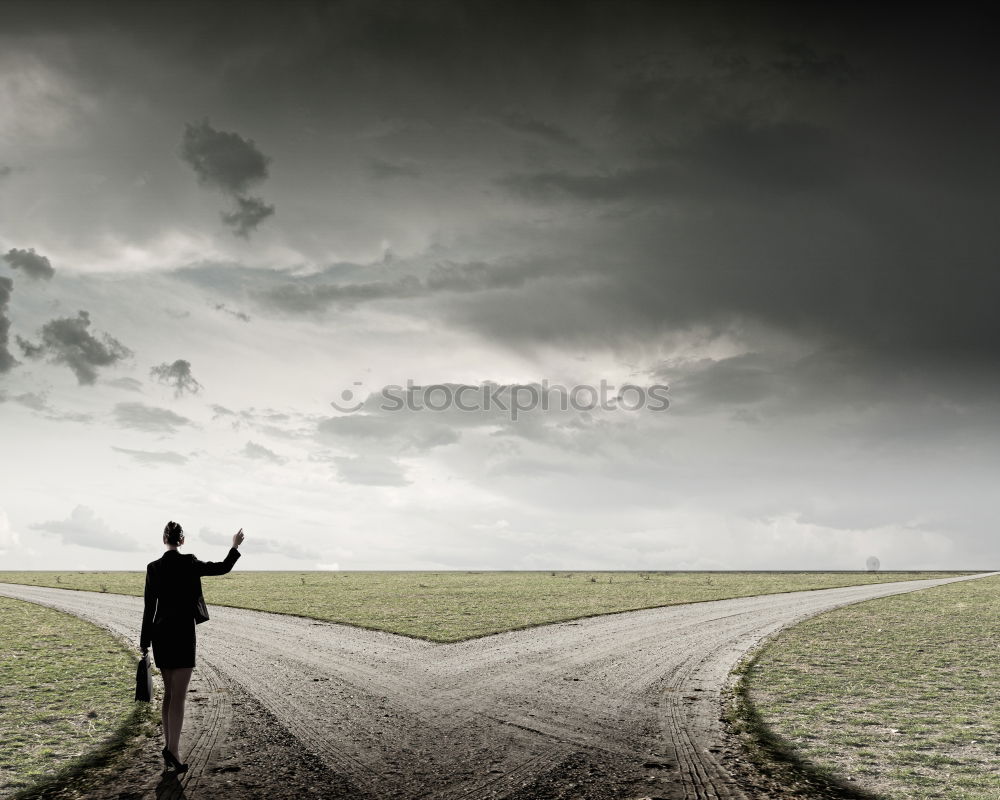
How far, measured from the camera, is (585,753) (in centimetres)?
1056

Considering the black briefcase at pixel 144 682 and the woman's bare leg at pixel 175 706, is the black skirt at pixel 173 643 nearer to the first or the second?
the woman's bare leg at pixel 175 706

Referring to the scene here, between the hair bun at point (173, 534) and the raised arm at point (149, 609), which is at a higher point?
the hair bun at point (173, 534)

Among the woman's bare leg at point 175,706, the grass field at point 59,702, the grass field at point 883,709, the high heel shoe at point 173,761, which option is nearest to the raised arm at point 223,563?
the woman's bare leg at point 175,706

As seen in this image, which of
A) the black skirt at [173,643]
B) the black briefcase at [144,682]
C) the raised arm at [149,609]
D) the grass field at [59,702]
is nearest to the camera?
the black skirt at [173,643]

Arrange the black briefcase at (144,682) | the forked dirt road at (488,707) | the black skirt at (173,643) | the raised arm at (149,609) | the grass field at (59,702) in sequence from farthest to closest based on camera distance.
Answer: the grass field at (59,702) < the black briefcase at (144,682) < the raised arm at (149,609) < the black skirt at (173,643) < the forked dirt road at (488,707)

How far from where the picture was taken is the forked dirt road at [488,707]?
30.9ft

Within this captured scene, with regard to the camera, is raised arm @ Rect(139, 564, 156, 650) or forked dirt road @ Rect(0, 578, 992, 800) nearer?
forked dirt road @ Rect(0, 578, 992, 800)

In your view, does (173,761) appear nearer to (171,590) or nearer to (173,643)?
(173,643)

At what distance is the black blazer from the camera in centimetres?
999

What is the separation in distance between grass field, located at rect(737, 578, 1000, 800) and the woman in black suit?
28.6 feet

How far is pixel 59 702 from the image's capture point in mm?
14727

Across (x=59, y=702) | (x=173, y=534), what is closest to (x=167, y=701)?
(x=173, y=534)

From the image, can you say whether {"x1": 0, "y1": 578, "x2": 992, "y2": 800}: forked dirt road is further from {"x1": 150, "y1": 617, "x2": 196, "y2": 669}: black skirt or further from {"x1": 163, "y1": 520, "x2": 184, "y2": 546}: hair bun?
{"x1": 163, "y1": 520, "x2": 184, "y2": 546}: hair bun

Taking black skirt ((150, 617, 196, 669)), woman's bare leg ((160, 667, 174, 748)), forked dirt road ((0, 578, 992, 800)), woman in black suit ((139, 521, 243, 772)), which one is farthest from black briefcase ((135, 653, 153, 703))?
forked dirt road ((0, 578, 992, 800))
